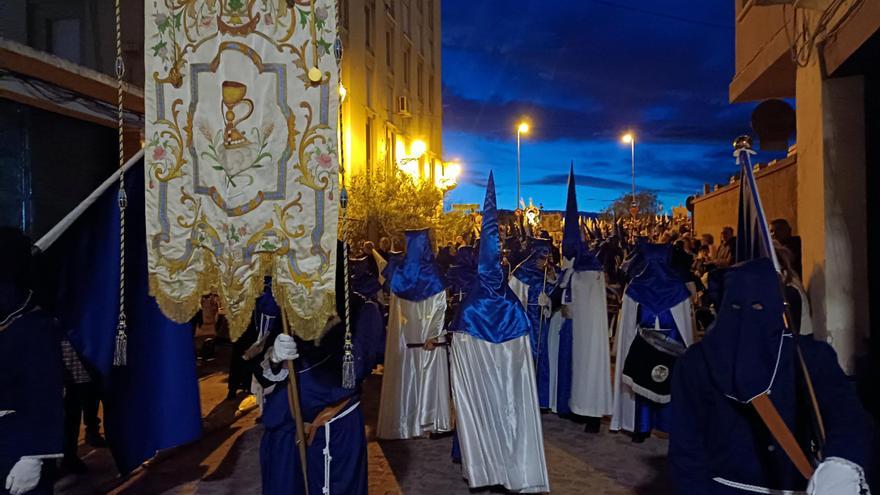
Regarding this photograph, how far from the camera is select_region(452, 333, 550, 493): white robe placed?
19.1ft

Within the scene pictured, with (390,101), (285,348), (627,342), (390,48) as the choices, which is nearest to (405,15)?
(390,48)

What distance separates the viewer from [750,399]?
3008 mm

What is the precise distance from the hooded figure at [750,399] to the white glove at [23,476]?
333 cm

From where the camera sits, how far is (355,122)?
82.6ft

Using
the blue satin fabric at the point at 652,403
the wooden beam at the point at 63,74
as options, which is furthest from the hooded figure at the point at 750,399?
the wooden beam at the point at 63,74

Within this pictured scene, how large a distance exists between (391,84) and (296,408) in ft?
94.0

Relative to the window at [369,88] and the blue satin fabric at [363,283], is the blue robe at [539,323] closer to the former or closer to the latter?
the blue satin fabric at [363,283]

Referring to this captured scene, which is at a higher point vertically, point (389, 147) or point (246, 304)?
point (389, 147)

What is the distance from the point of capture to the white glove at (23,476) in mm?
3471

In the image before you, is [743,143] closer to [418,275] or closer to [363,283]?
[418,275]

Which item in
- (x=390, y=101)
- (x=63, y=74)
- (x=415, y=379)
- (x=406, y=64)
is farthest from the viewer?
(x=406, y=64)

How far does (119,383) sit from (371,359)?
5.51 feet

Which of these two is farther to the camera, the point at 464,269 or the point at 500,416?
the point at 464,269

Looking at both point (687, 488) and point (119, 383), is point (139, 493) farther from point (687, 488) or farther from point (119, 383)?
point (687, 488)
